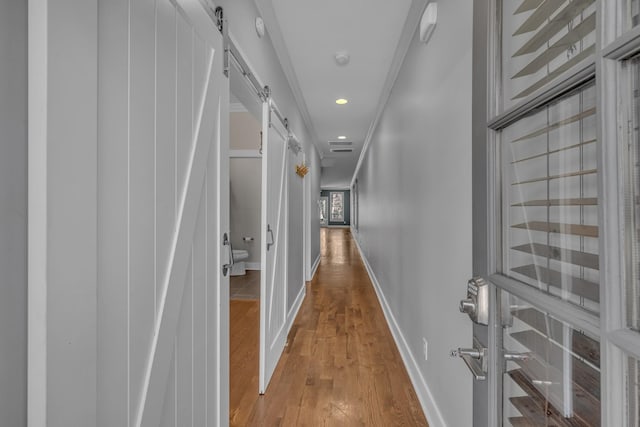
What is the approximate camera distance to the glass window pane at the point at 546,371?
45 cm

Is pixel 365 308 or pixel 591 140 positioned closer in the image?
pixel 591 140

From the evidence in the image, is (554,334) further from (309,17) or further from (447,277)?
(309,17)

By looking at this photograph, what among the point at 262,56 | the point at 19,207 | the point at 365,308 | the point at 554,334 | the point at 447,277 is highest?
the point at 262,56

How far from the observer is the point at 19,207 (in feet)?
1.75

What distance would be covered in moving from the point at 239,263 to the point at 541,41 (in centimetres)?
530

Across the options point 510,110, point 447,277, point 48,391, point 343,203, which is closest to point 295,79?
point 447,277

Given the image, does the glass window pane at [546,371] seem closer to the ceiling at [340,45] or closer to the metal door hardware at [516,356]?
the metal door hardware at [516,356]

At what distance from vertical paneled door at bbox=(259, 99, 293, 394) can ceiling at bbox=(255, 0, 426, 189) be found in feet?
2.23

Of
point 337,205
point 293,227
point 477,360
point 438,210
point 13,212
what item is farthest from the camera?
point 337,205

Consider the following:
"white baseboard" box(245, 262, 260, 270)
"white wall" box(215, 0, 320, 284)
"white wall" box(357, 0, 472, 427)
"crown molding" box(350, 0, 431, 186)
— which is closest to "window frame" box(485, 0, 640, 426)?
"white wall" box(357, 0, 472, 427)

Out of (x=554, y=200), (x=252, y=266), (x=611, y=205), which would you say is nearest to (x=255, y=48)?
Answer: (x=554, y=200)

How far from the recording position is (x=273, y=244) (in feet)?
7.59

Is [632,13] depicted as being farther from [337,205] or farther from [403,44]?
[337,205]

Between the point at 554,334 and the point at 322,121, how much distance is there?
470 cm
